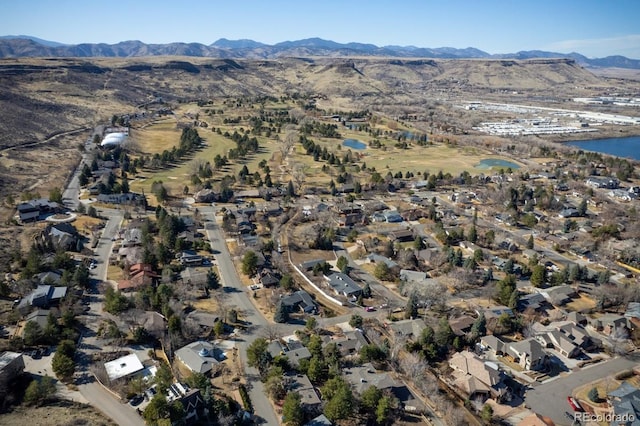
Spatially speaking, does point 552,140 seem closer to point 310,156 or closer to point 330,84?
point 310,156

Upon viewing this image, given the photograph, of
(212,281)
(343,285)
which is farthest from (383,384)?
(212,281)

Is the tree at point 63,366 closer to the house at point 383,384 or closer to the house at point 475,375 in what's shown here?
the house at point 383,384

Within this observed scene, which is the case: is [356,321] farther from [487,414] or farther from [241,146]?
[241,146]

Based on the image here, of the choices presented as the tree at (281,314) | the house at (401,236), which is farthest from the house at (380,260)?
the tree at (281,314)

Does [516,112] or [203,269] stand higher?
[516,112]

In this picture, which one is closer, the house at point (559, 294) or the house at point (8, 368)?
the house at point (8, 368)

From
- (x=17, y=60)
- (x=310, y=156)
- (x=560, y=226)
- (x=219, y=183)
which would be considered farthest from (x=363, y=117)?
(x=17, y=60)
